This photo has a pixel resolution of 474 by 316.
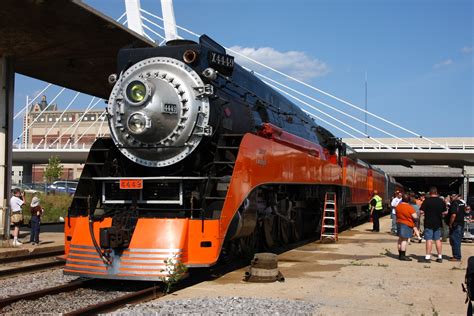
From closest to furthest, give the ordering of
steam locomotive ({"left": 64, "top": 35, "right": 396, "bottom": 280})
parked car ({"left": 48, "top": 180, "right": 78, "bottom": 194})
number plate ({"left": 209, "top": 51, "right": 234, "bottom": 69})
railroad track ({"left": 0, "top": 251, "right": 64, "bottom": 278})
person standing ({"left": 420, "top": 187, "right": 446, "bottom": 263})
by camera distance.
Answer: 1. steam locomotive ({"left": 64, "top": 35, "right": 396, "bottom": 280})
2. number plate ({"left": 209, "top": 51, "right": 234, "bottom": 69})
3. railroad track ({"left": 0, "top": 251, "right": 64, "bottom": 278})
4. person standing ({"left": 420, "top": 187, "right": 446, "bottom": 263})
5. parked car ({"left": 48, "top": 180, "right": 78, "bottom": 194})

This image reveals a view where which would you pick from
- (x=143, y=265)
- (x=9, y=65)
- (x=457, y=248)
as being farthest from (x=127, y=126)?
(x=457, y=248)

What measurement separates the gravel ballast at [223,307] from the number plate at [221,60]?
408 centimetres

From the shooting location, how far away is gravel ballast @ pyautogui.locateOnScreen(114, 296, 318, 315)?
21.3 feet

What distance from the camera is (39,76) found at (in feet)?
53.2

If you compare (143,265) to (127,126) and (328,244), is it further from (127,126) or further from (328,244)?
(328,244)

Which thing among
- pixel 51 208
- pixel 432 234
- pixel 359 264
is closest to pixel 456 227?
pixel 432 234

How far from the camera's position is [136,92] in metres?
8.67

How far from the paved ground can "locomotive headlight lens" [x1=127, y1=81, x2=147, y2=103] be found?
126 inches

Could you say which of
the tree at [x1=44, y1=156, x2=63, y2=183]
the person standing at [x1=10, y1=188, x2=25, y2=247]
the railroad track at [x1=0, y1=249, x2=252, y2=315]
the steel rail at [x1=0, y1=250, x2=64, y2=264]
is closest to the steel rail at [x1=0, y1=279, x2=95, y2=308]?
the railroad track at [x1=0, y1=249, x2=252, y2=315]

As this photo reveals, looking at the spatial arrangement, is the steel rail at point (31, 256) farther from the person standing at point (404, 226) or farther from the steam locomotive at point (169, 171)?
the person standing at point (404, 226)

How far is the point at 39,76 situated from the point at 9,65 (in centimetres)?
Answer: 208

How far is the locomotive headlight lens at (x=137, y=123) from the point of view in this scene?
8.51 metres

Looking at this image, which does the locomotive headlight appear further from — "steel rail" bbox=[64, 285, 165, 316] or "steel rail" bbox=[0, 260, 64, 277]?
"steel rail" bbox=[0, 260, 64, 277]

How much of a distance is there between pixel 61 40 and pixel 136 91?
5.20 metres
